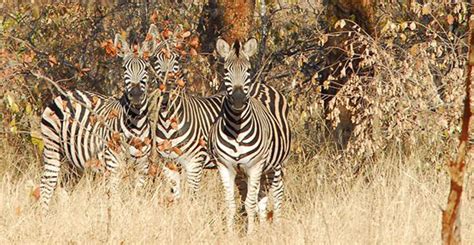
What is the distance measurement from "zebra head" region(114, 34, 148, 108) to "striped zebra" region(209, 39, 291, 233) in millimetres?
733

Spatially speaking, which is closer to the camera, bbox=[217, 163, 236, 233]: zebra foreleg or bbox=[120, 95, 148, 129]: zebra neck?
bbox=[217, 163, 236, 233]: zebra foreleg

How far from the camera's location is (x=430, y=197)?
7.26m

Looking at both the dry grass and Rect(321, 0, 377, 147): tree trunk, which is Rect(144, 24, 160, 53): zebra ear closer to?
the dry grass

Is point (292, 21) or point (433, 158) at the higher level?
point (292, 21)

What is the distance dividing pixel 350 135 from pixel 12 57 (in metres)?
3.48

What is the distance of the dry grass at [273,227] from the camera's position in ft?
20.4

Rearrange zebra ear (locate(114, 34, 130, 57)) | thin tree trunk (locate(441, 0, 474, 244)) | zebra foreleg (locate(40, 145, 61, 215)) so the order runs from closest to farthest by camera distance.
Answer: thin tree trunk (locate(441, 0, 474, 244))
zebra ear (locate(114, 34, 130, 57))
zebra foreleg (locate(40, 145, 61, 215))

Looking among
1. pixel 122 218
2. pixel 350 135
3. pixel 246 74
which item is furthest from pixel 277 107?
pixel 122 218

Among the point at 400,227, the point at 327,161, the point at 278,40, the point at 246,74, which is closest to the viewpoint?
the point at 400,227

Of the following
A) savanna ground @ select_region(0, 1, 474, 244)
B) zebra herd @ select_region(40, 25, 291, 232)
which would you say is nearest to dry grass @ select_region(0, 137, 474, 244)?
savanna ground @ select_region(0, 1, 474, 244)

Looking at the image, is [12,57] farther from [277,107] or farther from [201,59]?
[277,107]

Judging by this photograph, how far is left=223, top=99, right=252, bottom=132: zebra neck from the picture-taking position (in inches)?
325

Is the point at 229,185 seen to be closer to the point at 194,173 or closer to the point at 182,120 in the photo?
the point at 194,173

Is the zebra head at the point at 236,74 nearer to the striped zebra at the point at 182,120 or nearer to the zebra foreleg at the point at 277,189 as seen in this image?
the striped zebra at the point at 182,120
